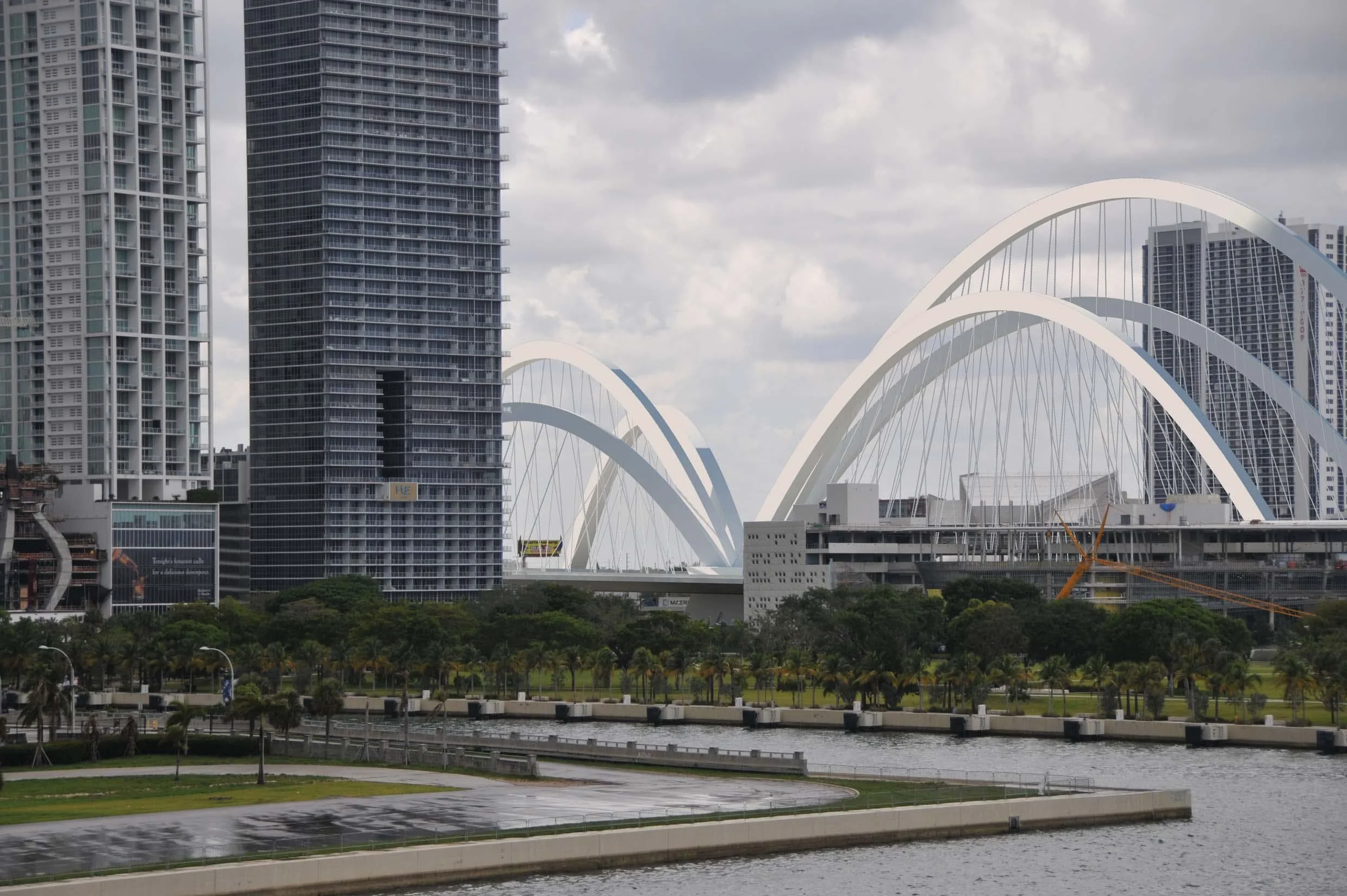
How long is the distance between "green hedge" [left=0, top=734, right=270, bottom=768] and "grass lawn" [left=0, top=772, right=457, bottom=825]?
7190 millimetres

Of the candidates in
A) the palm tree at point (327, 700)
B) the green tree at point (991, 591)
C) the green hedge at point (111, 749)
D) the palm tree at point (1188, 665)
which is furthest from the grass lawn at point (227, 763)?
the green tree at point (991, 591)

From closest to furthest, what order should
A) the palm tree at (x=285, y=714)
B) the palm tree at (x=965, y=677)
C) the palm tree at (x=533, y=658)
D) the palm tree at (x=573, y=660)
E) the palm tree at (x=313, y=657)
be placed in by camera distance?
1. the palm tree at (x=285, y=714)
2. the palm tree at (x=965, y=677)
3. the palm tree at (x=533, y=658)
4. the palm tree at (x=573, y=660)
5. the palm tree at (x=313, y=657)

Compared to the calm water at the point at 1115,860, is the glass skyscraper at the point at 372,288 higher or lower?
higher

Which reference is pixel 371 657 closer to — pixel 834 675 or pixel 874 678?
pixel 834 675

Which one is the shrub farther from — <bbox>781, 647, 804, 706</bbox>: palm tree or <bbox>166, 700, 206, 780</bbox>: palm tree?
<bbox>781, 647, 804, 706</bbox>: palm tree

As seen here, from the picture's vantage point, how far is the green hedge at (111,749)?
8619cm

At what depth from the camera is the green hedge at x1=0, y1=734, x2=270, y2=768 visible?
283 feet

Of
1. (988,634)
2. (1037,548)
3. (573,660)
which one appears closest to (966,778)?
(573,660)

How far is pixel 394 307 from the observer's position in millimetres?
188375

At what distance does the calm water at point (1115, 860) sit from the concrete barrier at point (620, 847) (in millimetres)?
539

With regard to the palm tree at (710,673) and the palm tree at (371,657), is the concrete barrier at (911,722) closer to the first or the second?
the palm tree at (710,673)

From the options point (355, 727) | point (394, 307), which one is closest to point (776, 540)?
point (394, 307)

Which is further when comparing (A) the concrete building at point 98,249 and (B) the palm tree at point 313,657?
(A) the concrete building at point 98,249

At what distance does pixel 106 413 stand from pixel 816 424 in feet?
196
